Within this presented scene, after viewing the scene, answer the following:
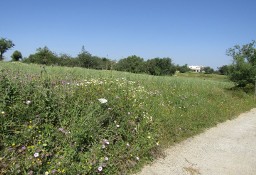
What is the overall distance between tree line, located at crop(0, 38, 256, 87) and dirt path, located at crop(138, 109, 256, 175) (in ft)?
11.4

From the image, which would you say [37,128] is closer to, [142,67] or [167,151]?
[167,151]

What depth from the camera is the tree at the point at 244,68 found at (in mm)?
20022

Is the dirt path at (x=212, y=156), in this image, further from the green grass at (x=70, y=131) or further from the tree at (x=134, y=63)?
the tree at (x=134, y=63)

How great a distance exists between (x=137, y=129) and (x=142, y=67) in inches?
3590

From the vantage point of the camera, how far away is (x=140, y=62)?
331ft

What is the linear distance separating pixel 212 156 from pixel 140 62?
316 ft

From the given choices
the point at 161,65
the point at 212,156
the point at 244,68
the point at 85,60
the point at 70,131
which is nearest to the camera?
the point at 70,131

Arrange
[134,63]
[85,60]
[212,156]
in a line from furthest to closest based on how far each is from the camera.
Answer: [134,63]
[85,60]
[212,156]

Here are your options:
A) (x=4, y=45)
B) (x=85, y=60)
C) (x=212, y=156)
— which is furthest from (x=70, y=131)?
(x=4, y=45)

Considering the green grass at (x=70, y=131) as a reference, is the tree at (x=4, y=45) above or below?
above

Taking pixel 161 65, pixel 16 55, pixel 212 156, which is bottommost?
pixel 212 156

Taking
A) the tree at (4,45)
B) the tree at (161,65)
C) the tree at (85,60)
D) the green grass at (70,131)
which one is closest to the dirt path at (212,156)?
the green grass at (70,131)

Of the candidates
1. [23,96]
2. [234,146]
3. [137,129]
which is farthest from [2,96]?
[234,146]

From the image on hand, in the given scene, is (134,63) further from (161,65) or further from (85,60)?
(85,60)
